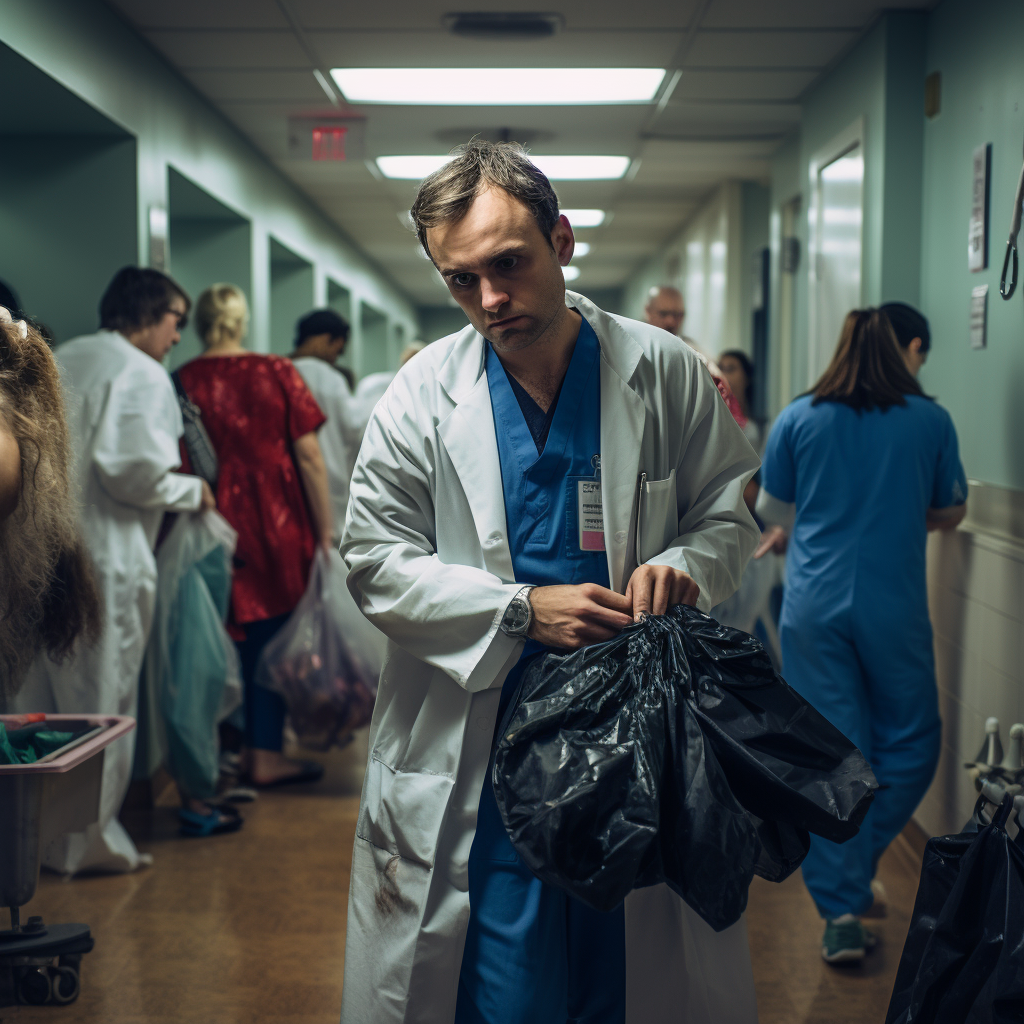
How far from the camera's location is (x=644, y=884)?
1279 millimetres

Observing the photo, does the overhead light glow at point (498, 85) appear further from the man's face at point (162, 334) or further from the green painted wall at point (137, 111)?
the man's face at point (162, 334)

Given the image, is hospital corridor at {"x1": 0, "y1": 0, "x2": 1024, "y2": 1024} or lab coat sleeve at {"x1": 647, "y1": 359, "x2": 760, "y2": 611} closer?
hospital corridor at {"x1": 0, "y1": 0, "x2": 1024, "y2": 1024}

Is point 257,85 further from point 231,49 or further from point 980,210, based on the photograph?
point 980,210

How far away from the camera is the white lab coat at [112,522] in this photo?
2.95 meters

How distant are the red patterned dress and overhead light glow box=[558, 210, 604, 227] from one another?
14.0ft

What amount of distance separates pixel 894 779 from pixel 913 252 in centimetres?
185

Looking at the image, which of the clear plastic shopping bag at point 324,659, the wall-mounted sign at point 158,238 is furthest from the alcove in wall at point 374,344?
the clear plastic shopping bag at point 324,659

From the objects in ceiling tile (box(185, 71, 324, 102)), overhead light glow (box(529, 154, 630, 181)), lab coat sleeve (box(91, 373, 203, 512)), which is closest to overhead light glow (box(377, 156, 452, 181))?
overhead light glow (box(529, 154, 630, 181))

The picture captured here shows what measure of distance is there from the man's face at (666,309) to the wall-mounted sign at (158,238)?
1.78m

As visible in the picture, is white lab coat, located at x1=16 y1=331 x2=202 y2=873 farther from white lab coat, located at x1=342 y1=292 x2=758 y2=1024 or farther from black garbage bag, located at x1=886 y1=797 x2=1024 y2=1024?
black garbage bag, located at x1=886 y1=797 x2=1024 y2=1024

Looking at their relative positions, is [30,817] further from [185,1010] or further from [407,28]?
[407,28]

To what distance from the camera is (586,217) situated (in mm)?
7863

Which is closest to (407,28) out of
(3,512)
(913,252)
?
(913,252)

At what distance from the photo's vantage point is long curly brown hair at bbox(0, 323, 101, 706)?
5.49ft
